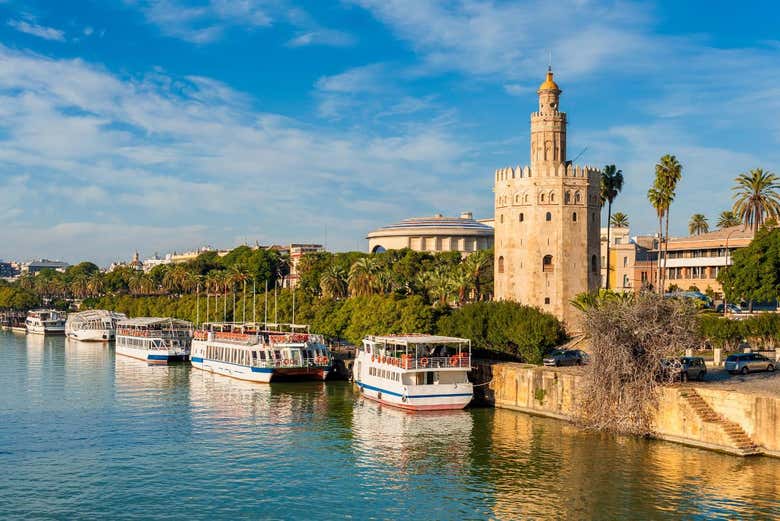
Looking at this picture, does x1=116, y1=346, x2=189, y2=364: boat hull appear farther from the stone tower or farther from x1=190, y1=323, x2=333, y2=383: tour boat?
the stone tower

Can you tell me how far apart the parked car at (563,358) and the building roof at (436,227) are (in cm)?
10362

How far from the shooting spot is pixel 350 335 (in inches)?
2820

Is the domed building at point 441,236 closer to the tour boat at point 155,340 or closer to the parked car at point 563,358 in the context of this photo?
the tour boat at point 155,340

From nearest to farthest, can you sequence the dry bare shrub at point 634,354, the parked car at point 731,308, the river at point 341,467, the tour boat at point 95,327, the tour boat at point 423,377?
the river at point 341,467
the dry bare shrub at point 634,354
the tour boat at point 423,377
the parked car at point 731,308
the tour boat at point 95,327

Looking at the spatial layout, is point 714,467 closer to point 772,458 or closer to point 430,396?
point 772,458

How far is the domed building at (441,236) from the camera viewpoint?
165 metres

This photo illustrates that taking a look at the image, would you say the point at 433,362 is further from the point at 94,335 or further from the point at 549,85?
the point at 94,335

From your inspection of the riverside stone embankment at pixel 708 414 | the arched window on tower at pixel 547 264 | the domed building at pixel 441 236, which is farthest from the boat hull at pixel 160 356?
the domed building at pixel 441 236

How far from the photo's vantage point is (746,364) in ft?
160

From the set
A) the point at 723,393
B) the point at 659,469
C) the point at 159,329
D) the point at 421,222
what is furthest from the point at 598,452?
the point at 421,222

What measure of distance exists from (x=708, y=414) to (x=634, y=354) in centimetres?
467

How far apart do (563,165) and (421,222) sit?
338 feet

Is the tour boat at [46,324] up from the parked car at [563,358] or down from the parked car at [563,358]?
down

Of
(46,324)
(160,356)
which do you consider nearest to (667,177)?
(160,356)
